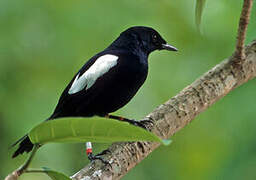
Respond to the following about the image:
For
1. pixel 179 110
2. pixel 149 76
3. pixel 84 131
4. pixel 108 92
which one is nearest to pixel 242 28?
pixel 179 110

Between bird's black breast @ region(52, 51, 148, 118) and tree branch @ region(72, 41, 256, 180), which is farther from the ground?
bird's black breast @ region(52, 51, 148, 118)

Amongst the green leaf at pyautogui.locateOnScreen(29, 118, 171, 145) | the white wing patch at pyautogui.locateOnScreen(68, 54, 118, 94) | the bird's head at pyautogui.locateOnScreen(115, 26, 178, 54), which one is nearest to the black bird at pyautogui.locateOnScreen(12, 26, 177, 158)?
the white wing patch at pyautogui.locateOnScreen(68, 54, 118, 94)

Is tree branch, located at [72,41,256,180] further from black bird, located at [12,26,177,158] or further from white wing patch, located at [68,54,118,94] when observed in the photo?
white wing patch, located at [68,54,118,94]

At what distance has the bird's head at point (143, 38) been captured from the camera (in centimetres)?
363

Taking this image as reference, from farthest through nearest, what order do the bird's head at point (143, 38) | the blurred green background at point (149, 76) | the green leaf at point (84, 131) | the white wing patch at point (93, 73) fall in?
the blurred green background at point (149, 76)
the bird's head at point (143, 38)
the white wing patch at point (93, 73)
the green leaf at point (84, 131)

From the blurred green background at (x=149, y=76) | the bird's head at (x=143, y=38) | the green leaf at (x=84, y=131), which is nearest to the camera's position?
the green leaf at (x=84, y=131)

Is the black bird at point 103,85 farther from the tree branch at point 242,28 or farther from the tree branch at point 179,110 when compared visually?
the tree branch at point 242,28

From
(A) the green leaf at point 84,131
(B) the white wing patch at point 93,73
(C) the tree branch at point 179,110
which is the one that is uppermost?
(A) the green leaf at point 84,131

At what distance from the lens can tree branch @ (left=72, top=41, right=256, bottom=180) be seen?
2295mm

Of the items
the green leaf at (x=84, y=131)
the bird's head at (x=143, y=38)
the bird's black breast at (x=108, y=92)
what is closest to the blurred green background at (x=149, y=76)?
the bird's head at (x=143, y=38)

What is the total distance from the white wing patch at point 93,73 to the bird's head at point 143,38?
0.43 metres

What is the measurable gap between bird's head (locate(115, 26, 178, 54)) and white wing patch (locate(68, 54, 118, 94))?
1.39ft

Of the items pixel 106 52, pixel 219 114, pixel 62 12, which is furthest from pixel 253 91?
pixel 62 12

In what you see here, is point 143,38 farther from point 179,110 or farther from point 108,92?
point 179,110
